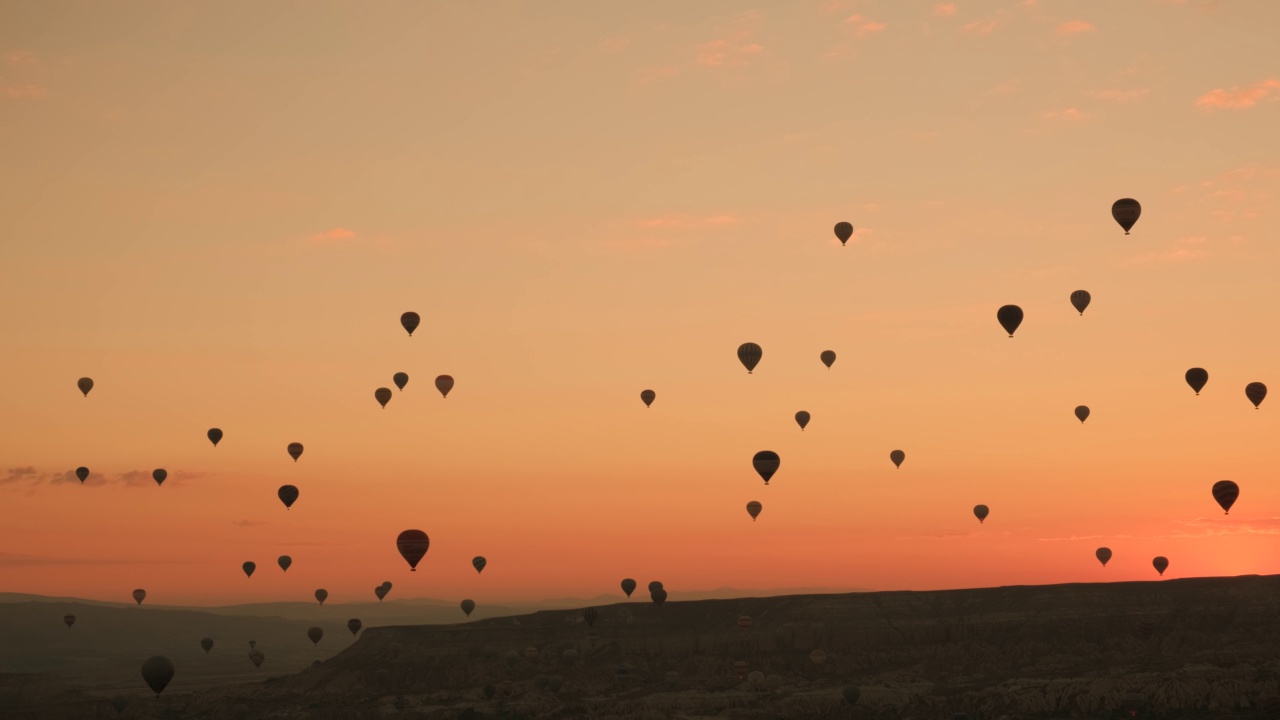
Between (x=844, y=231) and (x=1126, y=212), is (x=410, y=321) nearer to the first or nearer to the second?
(x=844, y=231)

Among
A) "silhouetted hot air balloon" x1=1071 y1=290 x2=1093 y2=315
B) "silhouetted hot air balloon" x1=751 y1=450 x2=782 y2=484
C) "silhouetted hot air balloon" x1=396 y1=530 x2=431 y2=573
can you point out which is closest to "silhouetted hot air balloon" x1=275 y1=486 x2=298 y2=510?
"silhouetted hot air balloon" x1=396 y1=530 x2=431 y2=573

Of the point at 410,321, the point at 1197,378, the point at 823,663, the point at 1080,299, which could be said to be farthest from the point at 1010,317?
the point at 823,663

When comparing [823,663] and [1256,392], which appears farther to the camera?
[823,663]

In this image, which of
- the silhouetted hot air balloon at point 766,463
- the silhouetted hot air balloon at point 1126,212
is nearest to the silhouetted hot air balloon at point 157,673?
the silhouetted hot air balloon at point 766,463

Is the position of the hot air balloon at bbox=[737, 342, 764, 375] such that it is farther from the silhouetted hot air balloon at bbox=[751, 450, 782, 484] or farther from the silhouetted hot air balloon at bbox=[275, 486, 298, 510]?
the silhouetted hot air balloon at bbox=[275, 486, 298, 510]

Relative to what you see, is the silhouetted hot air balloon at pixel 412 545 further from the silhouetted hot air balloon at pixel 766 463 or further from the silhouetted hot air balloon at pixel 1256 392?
the silhouetted hot air balloon at pixel 1256 392

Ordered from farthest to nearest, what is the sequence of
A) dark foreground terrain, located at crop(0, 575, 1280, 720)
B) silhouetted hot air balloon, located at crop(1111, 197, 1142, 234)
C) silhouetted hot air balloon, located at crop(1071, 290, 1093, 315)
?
dark foreground terrain, located at crop(0, 575, 1280, 720) < silhouetted hot air balloon, located at crop(1071, 290, 1093, 315) < silhouetted hot air balloon, located at crop(1111, 197, 1142, 234)
